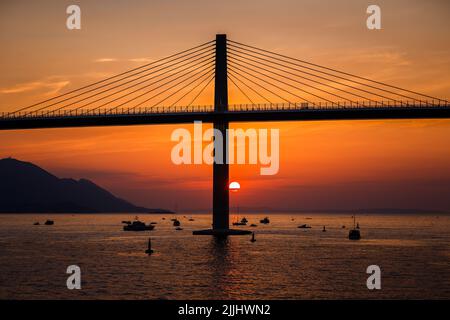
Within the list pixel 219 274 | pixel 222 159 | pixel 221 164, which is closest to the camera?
pixel 219 274

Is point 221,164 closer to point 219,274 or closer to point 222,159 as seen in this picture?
point 222,159

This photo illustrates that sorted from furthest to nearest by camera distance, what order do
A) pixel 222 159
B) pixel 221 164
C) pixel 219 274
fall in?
pixel 221 164 < pixel 222 159 < pixel 219 274

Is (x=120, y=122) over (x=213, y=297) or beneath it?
over

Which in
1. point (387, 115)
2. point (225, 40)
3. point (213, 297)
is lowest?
point (213, 297)

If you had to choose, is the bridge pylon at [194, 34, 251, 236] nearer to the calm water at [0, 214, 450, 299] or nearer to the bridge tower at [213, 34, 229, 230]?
the bridge tower at [213, 34, 229, 230]

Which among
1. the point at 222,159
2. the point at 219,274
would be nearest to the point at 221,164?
the point at 222,159

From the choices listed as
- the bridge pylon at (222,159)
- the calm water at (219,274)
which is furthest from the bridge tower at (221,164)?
the calm water at (219,274)

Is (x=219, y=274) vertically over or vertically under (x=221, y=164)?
under

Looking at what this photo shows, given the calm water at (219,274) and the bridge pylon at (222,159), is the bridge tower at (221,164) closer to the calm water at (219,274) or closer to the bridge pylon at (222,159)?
the bridge pylon at (222,159)
